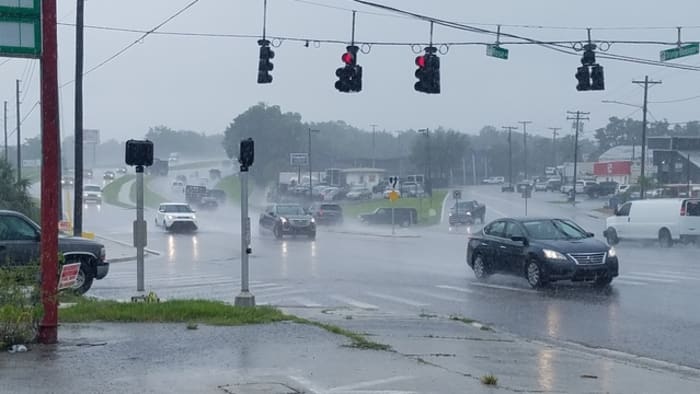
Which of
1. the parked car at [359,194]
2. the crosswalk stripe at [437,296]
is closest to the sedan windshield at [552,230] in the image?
the crosswalk stripe at [437,296]

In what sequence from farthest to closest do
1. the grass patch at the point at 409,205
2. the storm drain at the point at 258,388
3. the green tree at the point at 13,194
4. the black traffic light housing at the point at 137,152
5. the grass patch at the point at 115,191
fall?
the grass patch at the point at 115,191, the grass patch at the point at 409,205, the green tree at the point at 13,194, the black traffic light housing at the point at 137,152, the storm drain at the point at 258,388

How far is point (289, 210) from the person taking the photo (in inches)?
1933

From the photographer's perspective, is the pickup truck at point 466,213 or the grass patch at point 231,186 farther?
the grass patch at point 231,186

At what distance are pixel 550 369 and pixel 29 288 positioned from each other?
645cm

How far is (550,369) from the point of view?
1148 cm

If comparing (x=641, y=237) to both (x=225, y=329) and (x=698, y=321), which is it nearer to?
(x=698, y=321)

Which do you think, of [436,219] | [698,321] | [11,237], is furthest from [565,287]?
[436,219]

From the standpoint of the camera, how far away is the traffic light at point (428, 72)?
87.2ft

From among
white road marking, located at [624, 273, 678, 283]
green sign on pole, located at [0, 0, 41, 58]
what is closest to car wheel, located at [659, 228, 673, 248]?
white road marking, located at [624, 273, 678, 283]

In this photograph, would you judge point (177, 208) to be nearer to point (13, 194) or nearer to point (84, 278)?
point (13, 194)

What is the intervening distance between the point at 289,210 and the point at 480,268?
25.5m

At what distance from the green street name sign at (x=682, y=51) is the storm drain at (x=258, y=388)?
20.9 meters

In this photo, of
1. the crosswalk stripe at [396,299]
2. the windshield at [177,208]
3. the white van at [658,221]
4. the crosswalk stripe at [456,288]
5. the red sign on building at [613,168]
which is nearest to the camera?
the crosswalk stripe at [396,299]

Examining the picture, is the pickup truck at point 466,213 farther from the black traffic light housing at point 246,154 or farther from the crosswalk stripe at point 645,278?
the black traffic light housing at point 246,154
